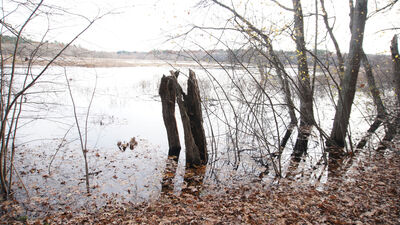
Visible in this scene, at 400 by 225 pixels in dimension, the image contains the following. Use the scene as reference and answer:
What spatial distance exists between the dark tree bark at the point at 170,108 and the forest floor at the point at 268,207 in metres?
2.38

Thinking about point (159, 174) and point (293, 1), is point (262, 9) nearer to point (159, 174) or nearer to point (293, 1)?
point (293, 1)

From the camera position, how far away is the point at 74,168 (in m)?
6.14

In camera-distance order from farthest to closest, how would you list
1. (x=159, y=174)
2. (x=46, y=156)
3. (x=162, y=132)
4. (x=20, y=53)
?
(x=162, y=132) < (x=46, y=156) < (x=159, y=174) < (x=20, y=53)

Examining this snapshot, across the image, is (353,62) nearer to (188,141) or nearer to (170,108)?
(188,141)

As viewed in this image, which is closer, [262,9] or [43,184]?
[43,184]

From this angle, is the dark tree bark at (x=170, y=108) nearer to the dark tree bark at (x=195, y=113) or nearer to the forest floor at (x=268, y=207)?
the dark tree bark at (x=195, y=113)

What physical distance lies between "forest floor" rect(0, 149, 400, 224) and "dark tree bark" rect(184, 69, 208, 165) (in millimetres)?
1832

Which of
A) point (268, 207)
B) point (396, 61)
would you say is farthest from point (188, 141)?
point (396, 61)

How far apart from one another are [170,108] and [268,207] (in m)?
3.51

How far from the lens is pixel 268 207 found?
411 centimetres

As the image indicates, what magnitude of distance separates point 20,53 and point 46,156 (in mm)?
3394

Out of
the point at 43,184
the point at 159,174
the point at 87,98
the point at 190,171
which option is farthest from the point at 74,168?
the point at 87,98

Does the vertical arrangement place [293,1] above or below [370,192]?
above

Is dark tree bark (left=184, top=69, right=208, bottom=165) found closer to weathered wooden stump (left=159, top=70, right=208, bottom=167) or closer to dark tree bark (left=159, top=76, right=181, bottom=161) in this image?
weathered wooden stump (left=159, top=70, right=208, bottom=167)
